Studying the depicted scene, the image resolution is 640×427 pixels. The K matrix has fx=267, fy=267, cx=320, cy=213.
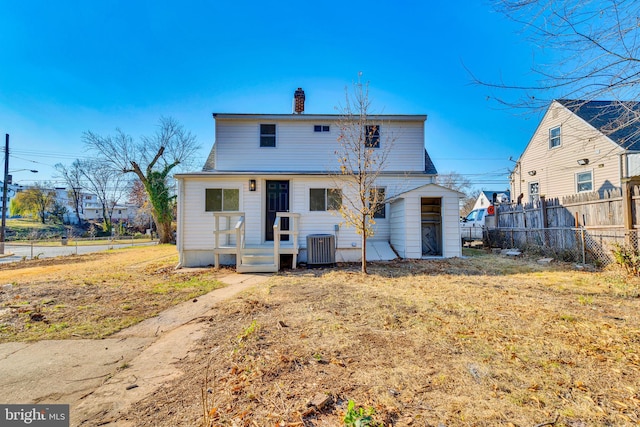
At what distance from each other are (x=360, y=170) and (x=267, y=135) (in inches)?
210

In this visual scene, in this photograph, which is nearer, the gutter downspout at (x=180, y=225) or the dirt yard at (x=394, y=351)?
the dirt yard at (x=394, y=351)

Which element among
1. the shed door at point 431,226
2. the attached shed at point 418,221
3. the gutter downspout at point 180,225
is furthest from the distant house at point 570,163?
the gutter downspout at point 180,225

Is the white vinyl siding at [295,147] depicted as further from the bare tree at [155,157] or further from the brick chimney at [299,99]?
the bare tree at [155,157]

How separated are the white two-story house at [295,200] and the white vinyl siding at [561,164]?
18.1 feet

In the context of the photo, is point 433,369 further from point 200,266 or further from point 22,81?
point 22,81

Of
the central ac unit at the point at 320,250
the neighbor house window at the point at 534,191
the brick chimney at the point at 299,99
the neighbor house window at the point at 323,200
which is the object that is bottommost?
the central ac unit at the point at 320,250

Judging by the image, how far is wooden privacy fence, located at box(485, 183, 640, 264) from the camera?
263 inches

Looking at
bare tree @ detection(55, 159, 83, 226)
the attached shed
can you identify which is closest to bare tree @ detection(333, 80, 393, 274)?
the attached shed

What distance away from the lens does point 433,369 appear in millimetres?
2428

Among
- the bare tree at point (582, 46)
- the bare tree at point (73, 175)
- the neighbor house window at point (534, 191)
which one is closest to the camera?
the bare tree at point (582, 46)

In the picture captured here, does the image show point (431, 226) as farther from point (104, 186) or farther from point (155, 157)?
point (104, 186)

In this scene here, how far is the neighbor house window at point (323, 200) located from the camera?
9727 mm

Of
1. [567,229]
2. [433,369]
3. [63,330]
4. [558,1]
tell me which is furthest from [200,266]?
[567,229]

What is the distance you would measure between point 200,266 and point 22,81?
1604 cm
